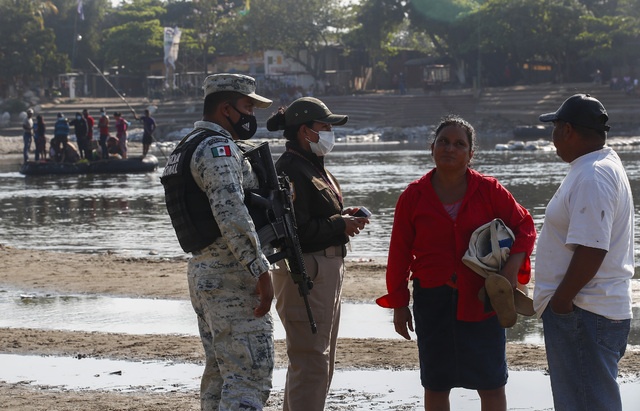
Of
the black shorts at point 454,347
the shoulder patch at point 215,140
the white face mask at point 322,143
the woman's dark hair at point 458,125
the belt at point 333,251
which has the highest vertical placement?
the woman's dark hair at point 458,125

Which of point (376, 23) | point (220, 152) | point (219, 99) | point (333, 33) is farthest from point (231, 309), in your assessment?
point (333, 33)

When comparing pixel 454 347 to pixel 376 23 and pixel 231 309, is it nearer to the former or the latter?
pixel 231 309

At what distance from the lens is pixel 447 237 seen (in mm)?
4910

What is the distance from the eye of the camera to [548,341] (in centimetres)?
445

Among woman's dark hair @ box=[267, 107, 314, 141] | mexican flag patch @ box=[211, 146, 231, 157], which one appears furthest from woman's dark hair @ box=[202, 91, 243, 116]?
woman's dark hair @ box=[267, 107, 314, 141]

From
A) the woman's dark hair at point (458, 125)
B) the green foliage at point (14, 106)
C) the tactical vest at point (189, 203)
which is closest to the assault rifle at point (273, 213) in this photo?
the tactical vest at point (189, 203)

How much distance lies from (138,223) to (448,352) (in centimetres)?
1499

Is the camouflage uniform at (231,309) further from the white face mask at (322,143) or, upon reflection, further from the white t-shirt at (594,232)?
the white t-shirt at (594,232)

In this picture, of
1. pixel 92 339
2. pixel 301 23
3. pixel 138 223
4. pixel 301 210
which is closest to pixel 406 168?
pixel 138 223

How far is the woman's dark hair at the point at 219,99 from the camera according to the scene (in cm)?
488

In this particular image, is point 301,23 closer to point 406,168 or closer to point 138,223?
point 406,168

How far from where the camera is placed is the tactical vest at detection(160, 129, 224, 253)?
15.3ft

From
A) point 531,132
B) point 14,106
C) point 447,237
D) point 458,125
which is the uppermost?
point 458,125

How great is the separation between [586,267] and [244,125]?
1.67m
